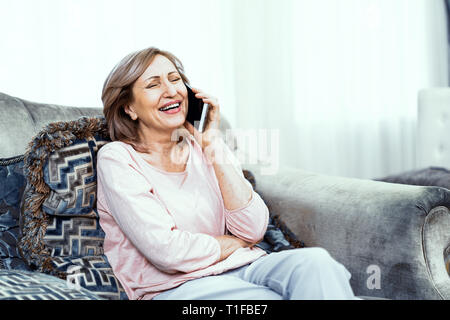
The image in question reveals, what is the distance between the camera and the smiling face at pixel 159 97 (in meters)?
1.26

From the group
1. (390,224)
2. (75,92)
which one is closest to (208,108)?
(390,224)

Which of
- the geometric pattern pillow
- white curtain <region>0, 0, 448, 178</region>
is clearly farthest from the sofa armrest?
white curtain <region>0, 0, 448, 178</region>

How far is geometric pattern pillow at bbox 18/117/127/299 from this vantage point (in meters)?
1.17

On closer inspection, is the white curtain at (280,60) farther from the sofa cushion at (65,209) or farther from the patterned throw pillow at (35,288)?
the patterned throw pillow at (35,288)

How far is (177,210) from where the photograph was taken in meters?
1.20

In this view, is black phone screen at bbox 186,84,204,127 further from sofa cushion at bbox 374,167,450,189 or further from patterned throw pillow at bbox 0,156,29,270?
sofa cushion at bbox 374,167,450,189

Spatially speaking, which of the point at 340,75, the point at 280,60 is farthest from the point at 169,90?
the point at 340,75

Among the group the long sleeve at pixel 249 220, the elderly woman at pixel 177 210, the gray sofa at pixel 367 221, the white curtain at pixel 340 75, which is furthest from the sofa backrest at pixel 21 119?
the white curtain at pixel 340 75

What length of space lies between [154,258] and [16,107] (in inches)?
26.7

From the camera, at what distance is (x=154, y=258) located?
3.54 feet

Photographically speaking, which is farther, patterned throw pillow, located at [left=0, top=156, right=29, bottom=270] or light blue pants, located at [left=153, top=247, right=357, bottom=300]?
patterned throw pillow, located at [left=0, top=156, right=29, bottom=270]

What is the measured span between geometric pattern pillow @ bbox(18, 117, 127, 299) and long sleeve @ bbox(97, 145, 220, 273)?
0.11 m

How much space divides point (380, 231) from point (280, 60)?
1.54 meters
